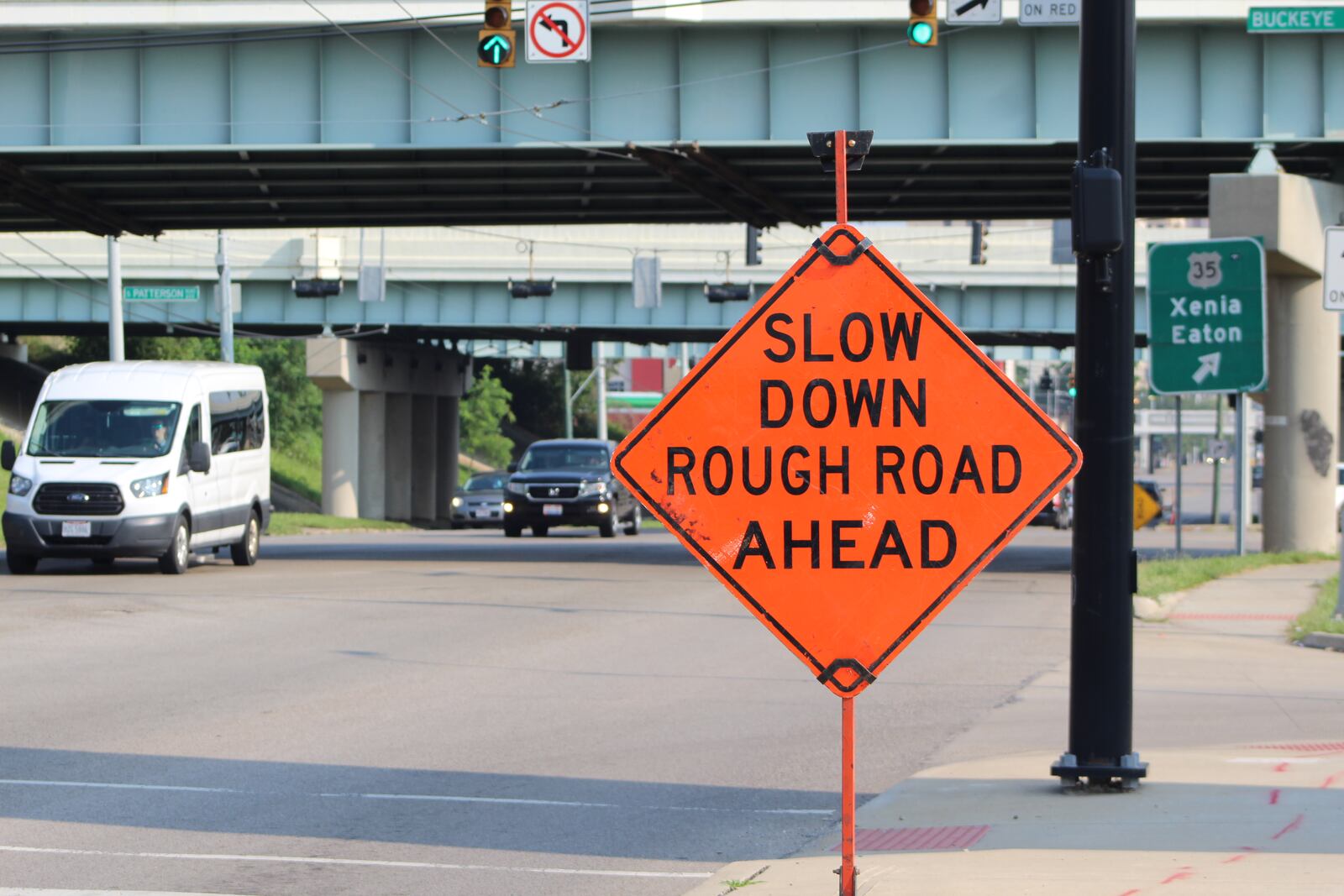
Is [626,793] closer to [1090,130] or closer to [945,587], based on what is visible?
[945,587]

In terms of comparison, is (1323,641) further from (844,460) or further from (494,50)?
(844,460)

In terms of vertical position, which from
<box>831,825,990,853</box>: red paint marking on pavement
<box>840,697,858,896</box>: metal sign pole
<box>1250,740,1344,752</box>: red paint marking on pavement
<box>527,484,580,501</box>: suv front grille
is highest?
<box>527,484,580,501</box>: suv front grille

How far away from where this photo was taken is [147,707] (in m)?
11.6

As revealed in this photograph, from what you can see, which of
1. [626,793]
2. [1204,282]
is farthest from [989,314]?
[626,793]

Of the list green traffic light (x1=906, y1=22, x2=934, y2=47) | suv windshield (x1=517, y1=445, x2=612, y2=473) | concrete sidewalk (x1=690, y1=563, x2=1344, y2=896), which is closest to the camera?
concrete sidewalk (x1=690, y1=563, x2=1344, y2=896)

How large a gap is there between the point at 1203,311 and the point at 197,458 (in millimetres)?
12244

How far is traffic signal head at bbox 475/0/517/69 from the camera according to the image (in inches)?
755

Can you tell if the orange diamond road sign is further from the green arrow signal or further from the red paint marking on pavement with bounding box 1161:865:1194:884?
the green arrow signal

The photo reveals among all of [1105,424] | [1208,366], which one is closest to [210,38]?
[1208,366]

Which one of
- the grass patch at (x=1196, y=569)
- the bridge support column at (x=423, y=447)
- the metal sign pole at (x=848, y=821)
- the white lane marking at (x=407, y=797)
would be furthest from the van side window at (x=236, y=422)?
the bridge support column at (x=423, y=447)

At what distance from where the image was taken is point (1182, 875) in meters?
6.59

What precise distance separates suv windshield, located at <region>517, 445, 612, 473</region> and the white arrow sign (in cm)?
1733

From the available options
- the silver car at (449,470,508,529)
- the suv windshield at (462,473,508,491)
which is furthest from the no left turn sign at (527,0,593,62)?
the suv windshield at (462,473,508,491)

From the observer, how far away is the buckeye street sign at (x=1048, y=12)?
60.2 feet
